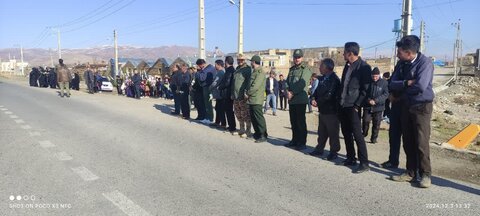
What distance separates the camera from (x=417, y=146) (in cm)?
516

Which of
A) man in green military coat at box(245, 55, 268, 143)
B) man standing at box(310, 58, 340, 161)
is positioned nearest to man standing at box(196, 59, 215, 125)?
man in green military coat at box(245, 55, 268, 143)

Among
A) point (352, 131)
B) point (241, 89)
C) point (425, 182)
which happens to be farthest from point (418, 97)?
point (241, 89)

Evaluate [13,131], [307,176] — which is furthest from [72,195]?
[13,131]

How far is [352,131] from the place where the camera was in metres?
6.03

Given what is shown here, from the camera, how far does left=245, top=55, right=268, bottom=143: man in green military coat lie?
8.05 m

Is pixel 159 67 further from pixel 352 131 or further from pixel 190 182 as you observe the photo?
pixel 190 182

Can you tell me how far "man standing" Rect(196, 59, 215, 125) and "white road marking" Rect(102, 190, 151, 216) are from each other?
5879 millimetres

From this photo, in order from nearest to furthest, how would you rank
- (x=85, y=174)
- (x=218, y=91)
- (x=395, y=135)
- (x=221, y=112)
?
1. (x=85, y=174)
2. (x=395, y=135)
3. (x=218, y=91)
4. (x=221, y=112)

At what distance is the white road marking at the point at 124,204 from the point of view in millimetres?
4285

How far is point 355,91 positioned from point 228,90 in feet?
12.4

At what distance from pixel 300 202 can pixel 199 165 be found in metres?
2.15

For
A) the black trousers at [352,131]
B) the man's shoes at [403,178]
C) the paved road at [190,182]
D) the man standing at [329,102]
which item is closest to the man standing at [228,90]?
the paved road at [190,182]

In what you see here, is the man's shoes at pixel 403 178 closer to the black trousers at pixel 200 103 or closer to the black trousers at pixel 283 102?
the black trousers at pixel 200 103

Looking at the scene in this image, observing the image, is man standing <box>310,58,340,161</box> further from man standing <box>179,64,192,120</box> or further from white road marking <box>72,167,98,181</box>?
man standing <box>179,64,192,120</box>
